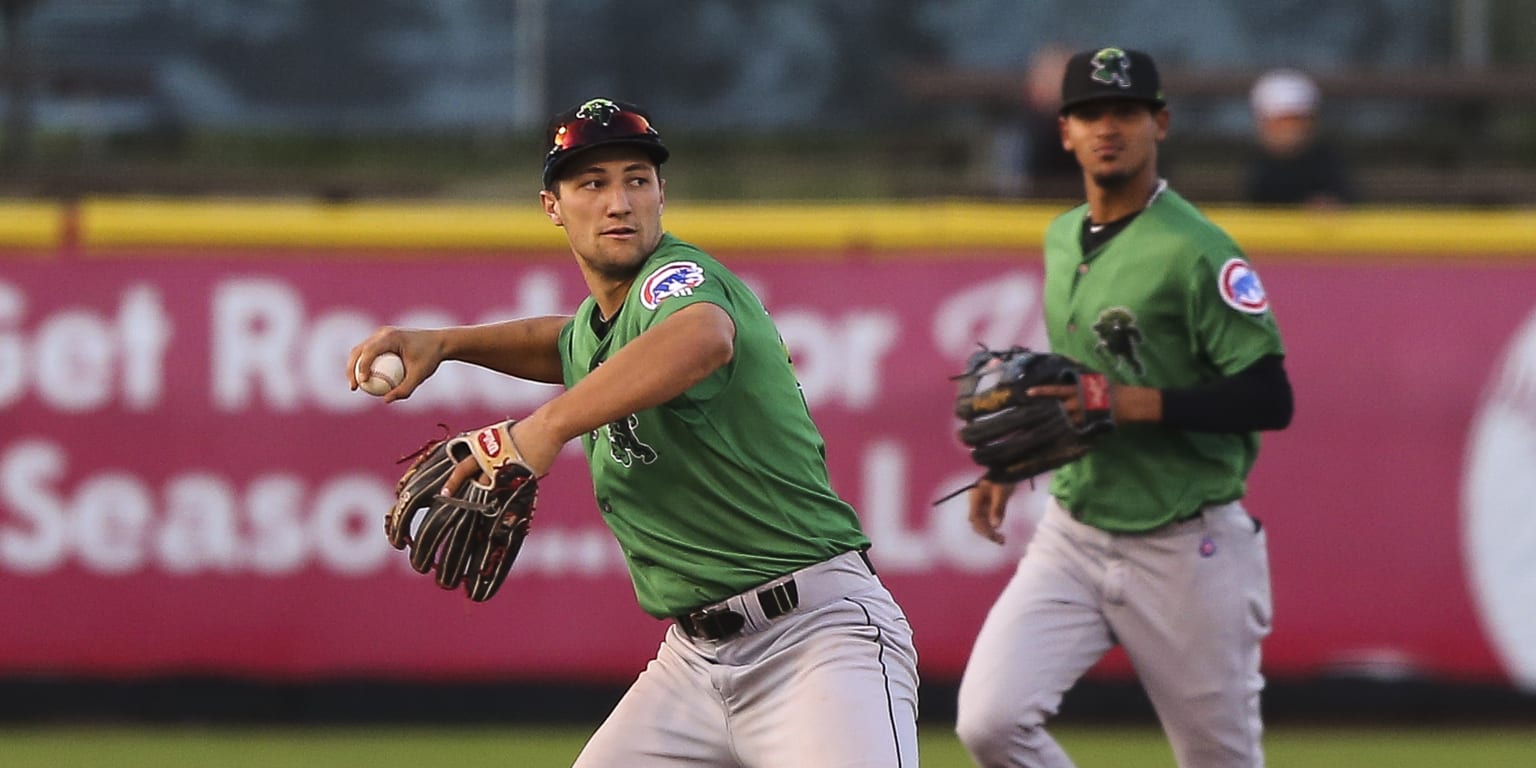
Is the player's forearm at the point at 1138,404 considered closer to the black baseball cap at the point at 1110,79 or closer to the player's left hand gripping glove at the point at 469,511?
the black baseball cap at the point at 1110,79

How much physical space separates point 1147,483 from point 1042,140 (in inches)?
216

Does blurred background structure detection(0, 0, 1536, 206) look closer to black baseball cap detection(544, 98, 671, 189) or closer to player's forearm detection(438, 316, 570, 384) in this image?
player's forearm detection(438, 316, 570, 384)

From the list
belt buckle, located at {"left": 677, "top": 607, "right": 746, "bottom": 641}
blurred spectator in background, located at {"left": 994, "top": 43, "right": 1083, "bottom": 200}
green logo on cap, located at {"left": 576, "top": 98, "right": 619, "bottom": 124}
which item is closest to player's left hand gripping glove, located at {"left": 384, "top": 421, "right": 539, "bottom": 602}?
belt buckle, located at {"left": 677, "top": 607, "right": 746, "bottom": 641}

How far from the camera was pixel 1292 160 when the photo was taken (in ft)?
34.0

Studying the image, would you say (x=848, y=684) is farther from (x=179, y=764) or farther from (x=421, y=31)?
(x=421, y=31)

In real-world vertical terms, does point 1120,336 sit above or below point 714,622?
above

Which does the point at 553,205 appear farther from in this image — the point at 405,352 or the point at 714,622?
the point at 714,622

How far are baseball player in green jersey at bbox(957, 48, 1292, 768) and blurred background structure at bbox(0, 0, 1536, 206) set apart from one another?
18.2 feet

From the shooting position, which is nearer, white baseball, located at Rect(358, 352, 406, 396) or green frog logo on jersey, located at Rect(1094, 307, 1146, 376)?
white baseball, located at Rect(358, 352, 406, 396)

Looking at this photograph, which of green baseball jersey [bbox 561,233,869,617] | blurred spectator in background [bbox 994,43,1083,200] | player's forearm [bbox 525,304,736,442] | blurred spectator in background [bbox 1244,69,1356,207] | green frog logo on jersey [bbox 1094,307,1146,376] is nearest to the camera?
player's forearm [bbox 525,304,736,442]

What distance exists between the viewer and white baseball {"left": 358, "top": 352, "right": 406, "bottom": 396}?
14.8 ft

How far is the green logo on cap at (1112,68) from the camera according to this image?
5.72 meters

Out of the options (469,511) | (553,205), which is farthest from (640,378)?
(553,205)

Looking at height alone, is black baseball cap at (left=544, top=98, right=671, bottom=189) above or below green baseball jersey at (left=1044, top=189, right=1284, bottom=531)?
above
